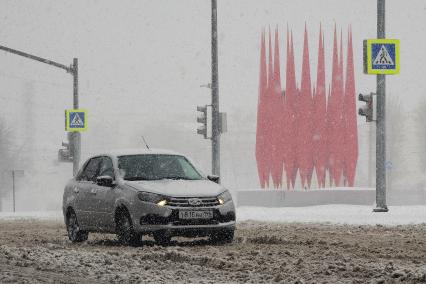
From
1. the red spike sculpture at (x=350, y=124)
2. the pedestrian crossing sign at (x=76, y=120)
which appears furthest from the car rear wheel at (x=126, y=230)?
the red spike sculpture at (x=350, y=124)

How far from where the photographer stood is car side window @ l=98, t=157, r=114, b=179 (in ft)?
50.5

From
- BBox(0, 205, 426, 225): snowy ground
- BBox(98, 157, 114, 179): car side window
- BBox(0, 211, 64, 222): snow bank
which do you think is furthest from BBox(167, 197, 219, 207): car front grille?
BBox(0, 211, 64, 222): snow bank

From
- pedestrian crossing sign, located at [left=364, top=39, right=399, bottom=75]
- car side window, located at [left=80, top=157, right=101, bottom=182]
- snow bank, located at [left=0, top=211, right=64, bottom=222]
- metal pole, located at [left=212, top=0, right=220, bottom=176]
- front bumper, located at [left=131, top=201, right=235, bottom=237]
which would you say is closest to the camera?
front bumper, located at [left=131, top=201, right=235, bottom=237]

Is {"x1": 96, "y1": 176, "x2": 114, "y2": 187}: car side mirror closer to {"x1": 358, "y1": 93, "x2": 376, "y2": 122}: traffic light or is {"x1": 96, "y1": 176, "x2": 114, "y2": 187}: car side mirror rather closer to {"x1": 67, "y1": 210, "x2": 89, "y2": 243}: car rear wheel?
{"x1": 67, "y1": 210, "x2": 89, "y2": 243}: car rear wheel

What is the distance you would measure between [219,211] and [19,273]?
14.3ft

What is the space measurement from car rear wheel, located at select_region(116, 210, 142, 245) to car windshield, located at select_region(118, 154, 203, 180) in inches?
25.3

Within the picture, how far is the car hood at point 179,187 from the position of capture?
46.0 ft

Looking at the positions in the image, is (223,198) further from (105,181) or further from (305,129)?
(305,129)

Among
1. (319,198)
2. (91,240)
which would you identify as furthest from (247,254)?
(319,198)

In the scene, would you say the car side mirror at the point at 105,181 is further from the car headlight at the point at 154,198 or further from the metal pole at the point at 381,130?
the metal pole at the point at 381,130

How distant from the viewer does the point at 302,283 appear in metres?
9.57

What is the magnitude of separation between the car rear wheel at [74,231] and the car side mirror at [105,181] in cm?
142

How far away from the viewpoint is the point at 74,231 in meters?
16.2

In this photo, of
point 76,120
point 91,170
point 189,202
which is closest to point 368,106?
point 91,170
